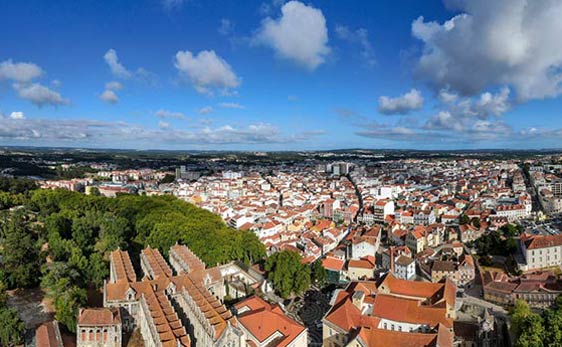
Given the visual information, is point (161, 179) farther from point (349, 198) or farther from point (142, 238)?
point (142, 238)

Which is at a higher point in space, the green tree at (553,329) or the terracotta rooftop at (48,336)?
the green tree at (553,329)

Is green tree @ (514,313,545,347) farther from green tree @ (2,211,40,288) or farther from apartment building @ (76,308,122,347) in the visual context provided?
green tree @ (2,211,40,288)

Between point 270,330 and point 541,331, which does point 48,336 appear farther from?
point 541,331

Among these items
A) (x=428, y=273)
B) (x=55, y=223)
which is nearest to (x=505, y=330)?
(x=428, y=273)

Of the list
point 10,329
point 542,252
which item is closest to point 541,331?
point 542,252

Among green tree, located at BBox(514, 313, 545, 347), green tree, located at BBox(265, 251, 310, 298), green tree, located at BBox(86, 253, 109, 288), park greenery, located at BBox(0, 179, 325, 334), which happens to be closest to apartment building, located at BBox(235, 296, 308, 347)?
green tree, located at BBox(265, 251, 310, 298)

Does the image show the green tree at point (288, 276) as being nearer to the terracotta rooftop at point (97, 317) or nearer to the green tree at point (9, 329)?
the terracotta rooftop at point (97, 317)

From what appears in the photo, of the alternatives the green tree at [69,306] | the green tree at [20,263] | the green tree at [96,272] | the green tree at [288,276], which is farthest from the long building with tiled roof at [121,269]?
the green tree at [288,276]
